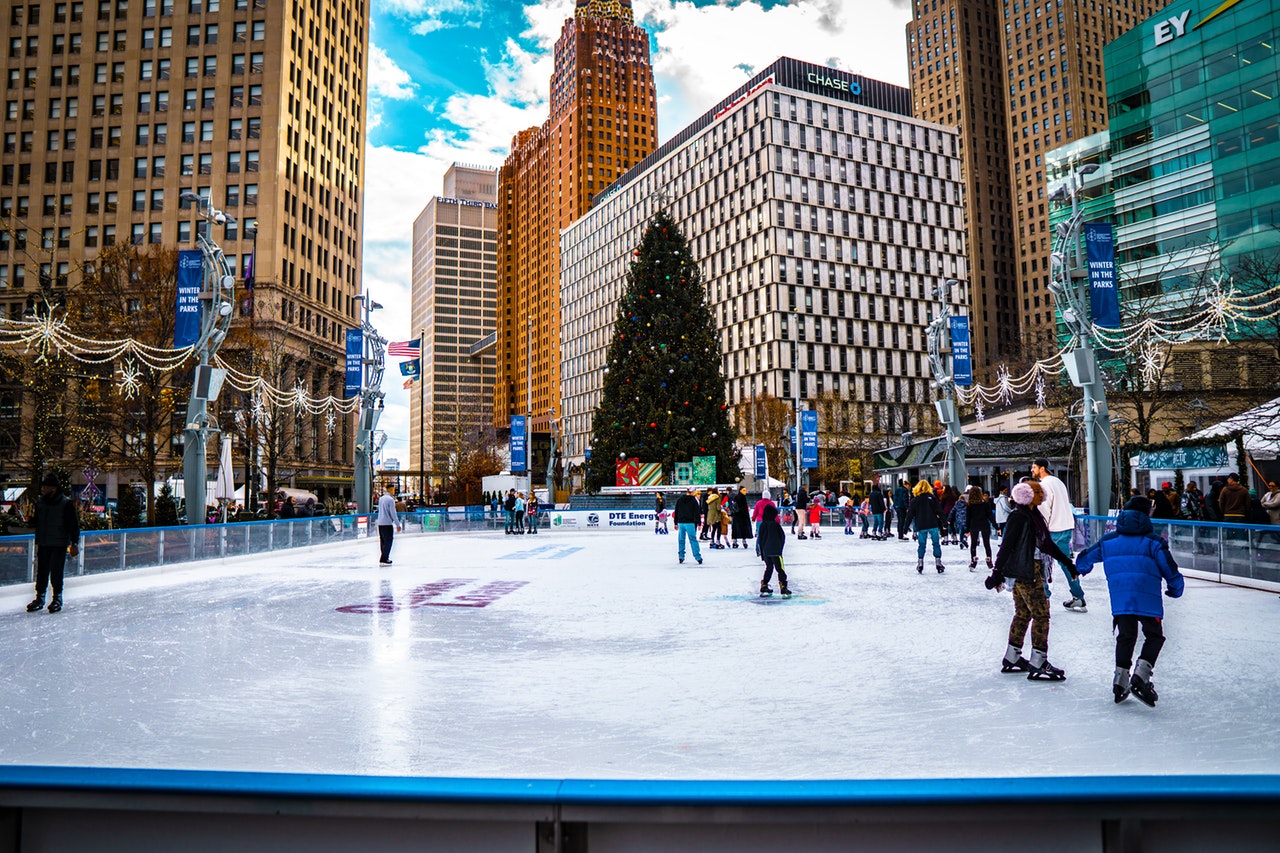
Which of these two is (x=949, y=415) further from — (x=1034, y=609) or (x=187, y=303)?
(x=187, y=303)

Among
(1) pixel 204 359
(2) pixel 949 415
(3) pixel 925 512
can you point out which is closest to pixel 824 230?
(2) pixel 949 415

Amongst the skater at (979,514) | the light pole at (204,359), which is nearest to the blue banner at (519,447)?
the light pole at (204,359)

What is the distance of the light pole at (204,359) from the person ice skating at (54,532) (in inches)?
291

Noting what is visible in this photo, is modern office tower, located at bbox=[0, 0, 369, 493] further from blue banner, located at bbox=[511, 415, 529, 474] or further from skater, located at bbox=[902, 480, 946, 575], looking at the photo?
skater, located at bbox=[902, 480, 946, 575]

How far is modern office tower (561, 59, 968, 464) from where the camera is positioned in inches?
3546

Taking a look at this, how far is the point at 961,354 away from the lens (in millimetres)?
25969

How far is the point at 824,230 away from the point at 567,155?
71967 millimetres

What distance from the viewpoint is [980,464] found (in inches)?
1683

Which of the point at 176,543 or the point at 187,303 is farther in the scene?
the point at 187,303

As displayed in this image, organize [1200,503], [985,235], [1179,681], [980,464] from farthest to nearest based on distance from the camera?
[985,235] < [980,464] < [1200,503] < [1179,681]

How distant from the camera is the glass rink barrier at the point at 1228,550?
13.0 m

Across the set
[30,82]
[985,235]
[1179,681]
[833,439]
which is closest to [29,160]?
[30,82]

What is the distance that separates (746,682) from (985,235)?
459ft

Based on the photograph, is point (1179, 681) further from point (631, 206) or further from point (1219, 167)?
point (631, 206)
